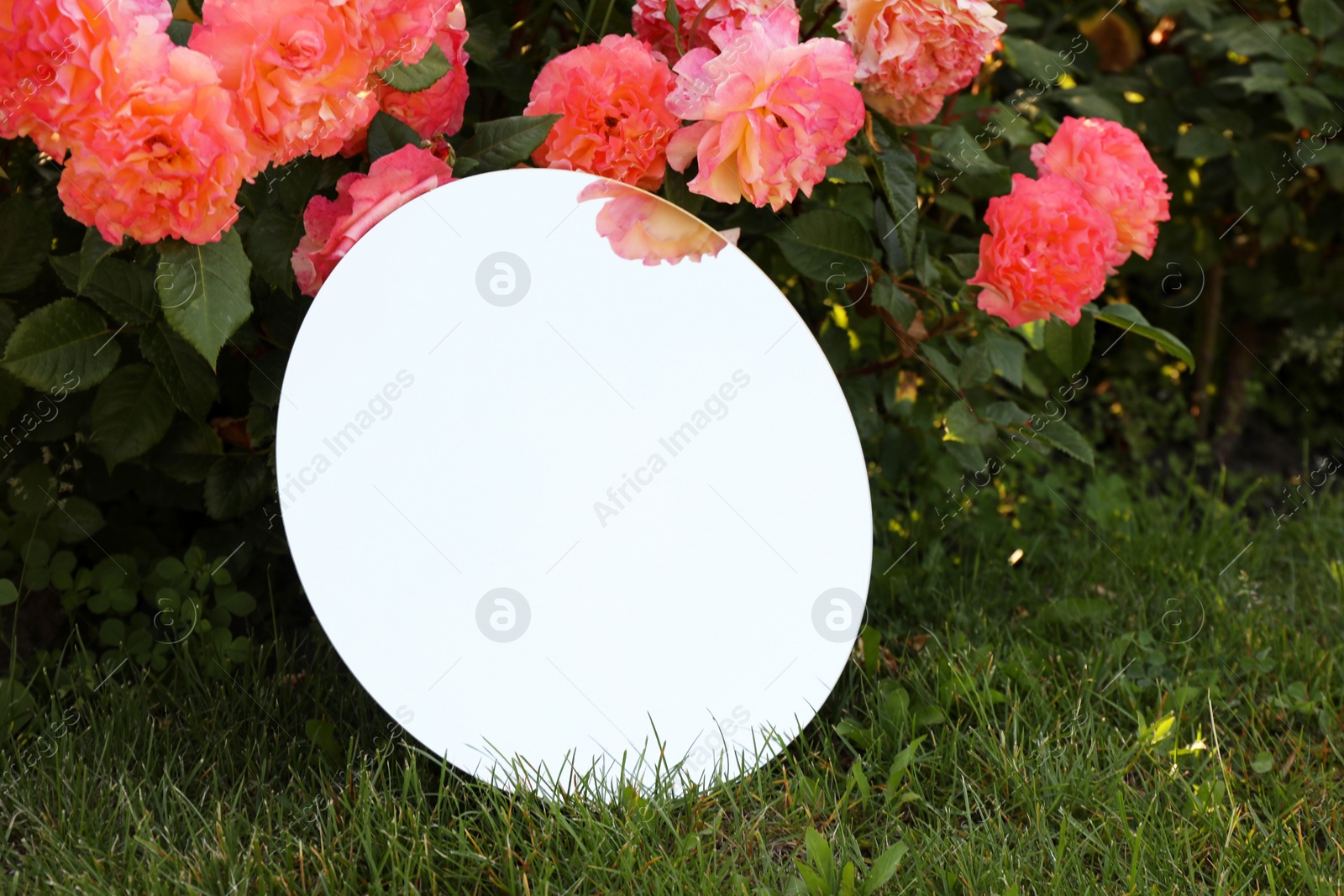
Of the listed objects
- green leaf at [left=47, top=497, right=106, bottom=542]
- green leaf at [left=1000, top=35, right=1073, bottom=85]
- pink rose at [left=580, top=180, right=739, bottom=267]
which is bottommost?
green leaf at [left=47, top=497, right=106, bottom=542]

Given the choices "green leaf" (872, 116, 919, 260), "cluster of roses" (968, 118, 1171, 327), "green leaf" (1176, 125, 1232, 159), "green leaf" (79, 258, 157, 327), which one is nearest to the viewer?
"green leaf" (79, 258, 157, 327)

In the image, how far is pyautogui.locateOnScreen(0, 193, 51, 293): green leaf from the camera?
4.54ft

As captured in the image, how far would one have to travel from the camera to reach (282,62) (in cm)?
110

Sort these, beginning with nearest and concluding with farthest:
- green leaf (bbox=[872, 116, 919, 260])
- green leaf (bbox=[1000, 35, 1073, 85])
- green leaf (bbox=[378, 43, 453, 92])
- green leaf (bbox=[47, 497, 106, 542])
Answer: green leaf (bbox=[378, 43, 453, 92])
green leaf (bbox=[872, 116, 919, 260])
green leaf (bbox=[47, 497, 106, 542])
green leaf (bbox=[1000, 35, 1073, 85])

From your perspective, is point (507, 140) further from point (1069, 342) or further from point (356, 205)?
point (1069, 342)

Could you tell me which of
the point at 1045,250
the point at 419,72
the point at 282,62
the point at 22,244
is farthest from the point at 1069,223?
the point at 22,244

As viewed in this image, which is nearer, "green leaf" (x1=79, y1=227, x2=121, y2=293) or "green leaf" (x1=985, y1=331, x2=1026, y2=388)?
"green leaf" (x1=79, y1=227, x2=121, y2=293)

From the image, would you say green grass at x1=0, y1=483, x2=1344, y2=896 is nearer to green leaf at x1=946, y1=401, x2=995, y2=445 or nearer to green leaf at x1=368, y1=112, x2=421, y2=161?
green leaf at x1=946, y1=401, x2=995, y2=445

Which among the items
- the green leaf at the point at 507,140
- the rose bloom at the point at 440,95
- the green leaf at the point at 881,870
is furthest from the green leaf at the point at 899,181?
the green leaf at the point at 881,870

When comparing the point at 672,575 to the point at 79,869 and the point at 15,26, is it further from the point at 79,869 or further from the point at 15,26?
the point at 15,26

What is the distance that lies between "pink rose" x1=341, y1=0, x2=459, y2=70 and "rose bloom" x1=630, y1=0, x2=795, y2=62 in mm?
342

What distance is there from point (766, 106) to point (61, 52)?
74cm

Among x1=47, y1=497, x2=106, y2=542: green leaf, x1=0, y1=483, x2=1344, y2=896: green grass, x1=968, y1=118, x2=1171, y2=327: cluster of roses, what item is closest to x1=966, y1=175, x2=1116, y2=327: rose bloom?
x1=968, y1=118, x2=1171, y2=327: cluster of roses

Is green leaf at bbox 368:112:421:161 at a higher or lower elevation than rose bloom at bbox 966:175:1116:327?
higher
